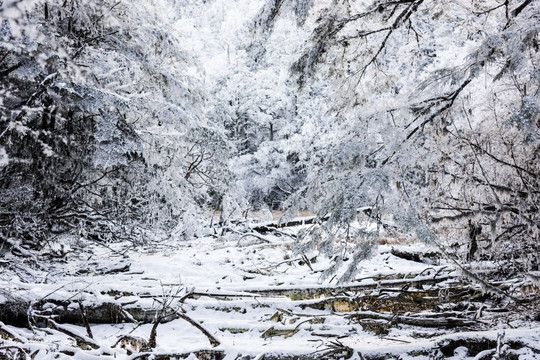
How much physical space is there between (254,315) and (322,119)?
269cm

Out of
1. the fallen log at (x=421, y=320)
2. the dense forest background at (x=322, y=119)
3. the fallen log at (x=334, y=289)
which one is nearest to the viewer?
the dense forest background at (x=322, y=119)

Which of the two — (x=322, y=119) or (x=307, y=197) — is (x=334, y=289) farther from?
(x=322, y=119)

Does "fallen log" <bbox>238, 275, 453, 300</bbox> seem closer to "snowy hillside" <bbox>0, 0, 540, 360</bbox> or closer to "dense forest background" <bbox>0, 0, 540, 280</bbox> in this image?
"snowy hillside" <bbox>0, 0, 540, 360</bbox>

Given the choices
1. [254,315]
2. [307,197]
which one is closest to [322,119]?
[307,197]

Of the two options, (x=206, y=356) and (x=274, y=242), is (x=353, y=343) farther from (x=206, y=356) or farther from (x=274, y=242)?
(x=274, y=242)

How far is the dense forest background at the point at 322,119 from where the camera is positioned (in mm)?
3064

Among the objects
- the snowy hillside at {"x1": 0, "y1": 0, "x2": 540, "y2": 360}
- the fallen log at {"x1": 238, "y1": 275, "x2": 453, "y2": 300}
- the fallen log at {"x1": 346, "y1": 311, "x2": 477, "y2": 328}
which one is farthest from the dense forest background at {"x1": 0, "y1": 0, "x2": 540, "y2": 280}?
the fallen log at {"x1": 346, "y1": 311, "x2": 477, "y2": 328}

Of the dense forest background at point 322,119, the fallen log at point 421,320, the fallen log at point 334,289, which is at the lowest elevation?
the fallen log at point 421,320

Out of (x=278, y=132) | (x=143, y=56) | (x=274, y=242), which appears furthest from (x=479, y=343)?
(x=278, y=132)

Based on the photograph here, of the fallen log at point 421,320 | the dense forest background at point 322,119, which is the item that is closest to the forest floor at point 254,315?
the fallen log at point 421,320

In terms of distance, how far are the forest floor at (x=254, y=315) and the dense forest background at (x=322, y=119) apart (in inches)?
23.5

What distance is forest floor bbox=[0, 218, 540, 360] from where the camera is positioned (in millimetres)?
3082

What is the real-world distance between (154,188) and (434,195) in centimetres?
529

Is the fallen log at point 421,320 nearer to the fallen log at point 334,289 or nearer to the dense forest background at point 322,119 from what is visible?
the fallen log at point 334,289
